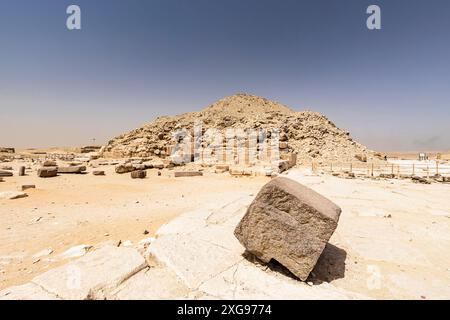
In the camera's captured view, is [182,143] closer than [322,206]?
No

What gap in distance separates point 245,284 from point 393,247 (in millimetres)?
2291

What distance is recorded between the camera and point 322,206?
251 centimetres

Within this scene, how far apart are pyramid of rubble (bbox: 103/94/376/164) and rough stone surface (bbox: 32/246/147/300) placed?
64.1ft

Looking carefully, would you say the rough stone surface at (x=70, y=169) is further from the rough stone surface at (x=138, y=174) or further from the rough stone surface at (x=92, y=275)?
the rough stone surface at (x=92, y=275)

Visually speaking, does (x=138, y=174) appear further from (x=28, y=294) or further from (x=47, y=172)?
(x=28, y=294)

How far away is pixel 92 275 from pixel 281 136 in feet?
72.6

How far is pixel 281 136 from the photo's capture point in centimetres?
2300

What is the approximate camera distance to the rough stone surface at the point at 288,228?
2.30 meters

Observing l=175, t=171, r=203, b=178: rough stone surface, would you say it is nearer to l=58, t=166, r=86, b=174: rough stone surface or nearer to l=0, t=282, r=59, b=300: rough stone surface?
l=58, t=166, r=86, b=174: rough stone surface

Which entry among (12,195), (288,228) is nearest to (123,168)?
(12,195)

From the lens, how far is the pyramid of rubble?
22391mm

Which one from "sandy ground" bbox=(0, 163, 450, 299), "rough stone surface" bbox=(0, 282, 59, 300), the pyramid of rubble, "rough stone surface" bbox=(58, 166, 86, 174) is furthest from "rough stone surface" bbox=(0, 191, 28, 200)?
the pyramid of rubble
